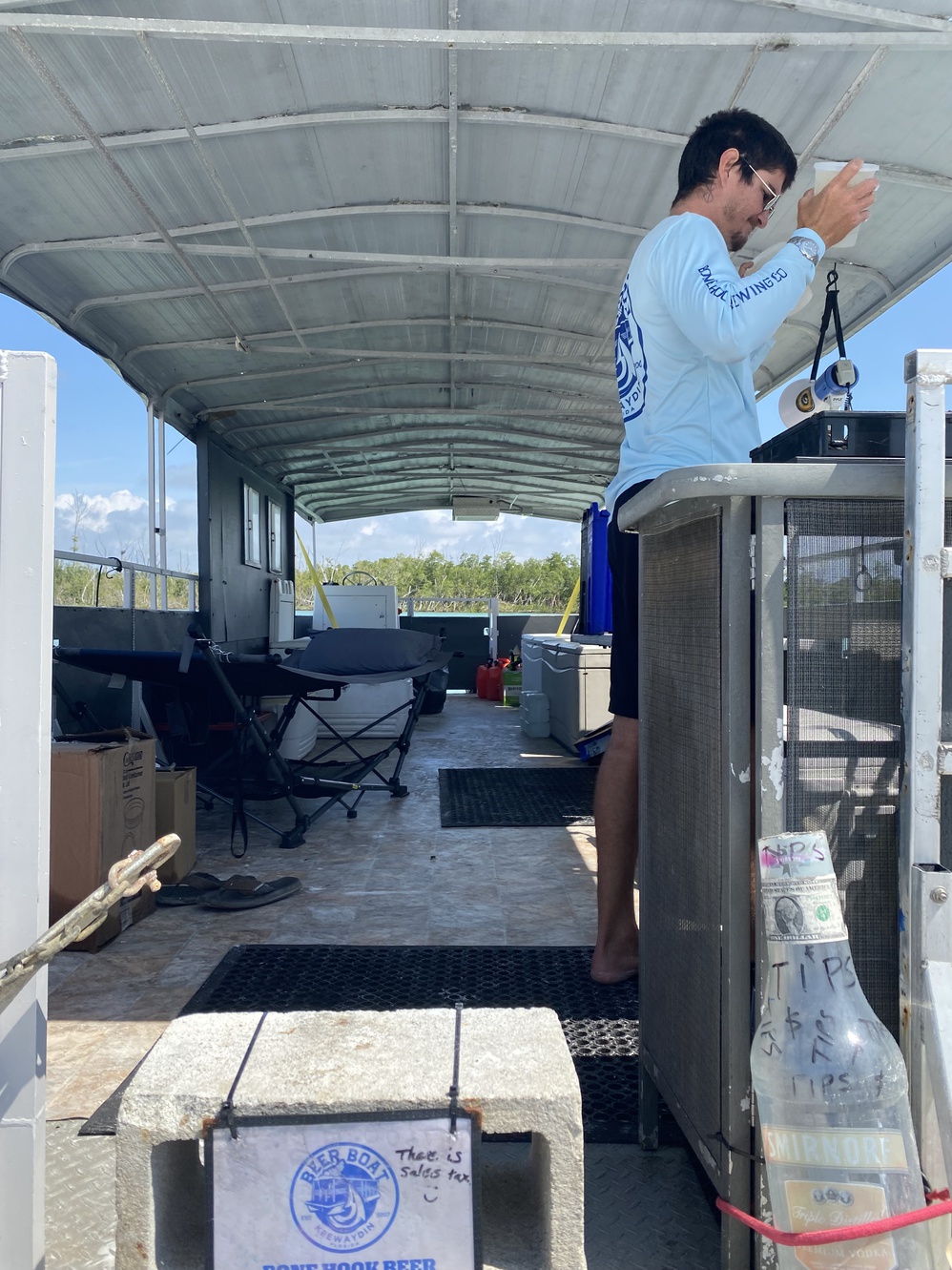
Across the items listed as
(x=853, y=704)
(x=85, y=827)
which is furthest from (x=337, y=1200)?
(x=85, y=827)

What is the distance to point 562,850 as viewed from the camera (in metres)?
4.01

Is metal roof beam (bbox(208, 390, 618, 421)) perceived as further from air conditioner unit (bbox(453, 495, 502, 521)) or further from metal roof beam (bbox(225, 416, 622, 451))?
air conditioner unit (bbox(453, 495, 502, 521))

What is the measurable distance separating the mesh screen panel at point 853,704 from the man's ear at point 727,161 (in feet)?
3.54

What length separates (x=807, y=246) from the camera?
1.72 m

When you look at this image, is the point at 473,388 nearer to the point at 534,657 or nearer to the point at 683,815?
the point at 534,657

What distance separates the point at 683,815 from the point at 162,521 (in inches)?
256

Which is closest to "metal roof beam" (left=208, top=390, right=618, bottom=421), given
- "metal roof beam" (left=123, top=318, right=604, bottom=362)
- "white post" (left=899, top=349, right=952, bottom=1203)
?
"metal roof beam" (left=123, top=318, right=604, bottom=362)

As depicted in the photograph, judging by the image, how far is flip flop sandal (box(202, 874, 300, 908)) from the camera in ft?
10.6

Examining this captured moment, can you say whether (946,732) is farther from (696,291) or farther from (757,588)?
(696,291)

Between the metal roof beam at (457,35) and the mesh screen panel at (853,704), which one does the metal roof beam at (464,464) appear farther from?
the mesh screen panel at (853,704)

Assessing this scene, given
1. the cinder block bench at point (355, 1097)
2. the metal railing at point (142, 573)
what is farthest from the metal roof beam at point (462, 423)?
the cinder block bench at point (355, 1097)

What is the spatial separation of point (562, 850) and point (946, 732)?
9.68 feet

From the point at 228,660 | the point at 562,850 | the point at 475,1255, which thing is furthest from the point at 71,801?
the point at 475,1255

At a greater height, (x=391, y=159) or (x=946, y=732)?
(x=391, y=159)
